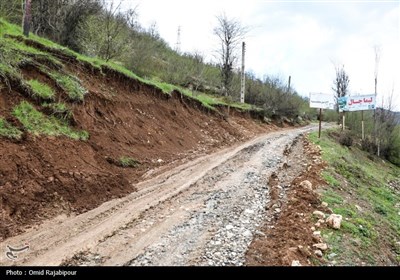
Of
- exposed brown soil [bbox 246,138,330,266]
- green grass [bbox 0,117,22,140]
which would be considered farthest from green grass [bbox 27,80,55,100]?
exposed brown soil [bbox 246,138,330,266]

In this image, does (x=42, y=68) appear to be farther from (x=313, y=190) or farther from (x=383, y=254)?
(x=383, y=254)

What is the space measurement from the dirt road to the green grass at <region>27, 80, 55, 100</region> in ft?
10.4

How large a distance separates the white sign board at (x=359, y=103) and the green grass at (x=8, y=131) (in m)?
22.4

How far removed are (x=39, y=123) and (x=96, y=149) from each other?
1555mm

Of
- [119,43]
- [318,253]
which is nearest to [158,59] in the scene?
[119,43]

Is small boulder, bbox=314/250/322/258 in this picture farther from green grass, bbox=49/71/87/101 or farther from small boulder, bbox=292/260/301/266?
green grass, bbox=49/71/87/101

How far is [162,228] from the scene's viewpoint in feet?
17.5

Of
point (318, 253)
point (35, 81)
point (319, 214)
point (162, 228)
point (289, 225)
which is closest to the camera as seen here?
point (318, 253)

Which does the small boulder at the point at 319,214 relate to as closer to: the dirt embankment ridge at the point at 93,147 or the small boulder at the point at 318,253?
the small boulder at the point at 318,253

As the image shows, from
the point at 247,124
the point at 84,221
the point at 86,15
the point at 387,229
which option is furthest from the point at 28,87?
the point at 247,124

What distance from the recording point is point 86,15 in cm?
1759

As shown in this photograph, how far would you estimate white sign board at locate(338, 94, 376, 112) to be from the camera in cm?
2279

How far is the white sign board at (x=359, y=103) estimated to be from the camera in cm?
2279

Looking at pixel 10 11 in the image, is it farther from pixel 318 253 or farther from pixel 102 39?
pixel 318 253
